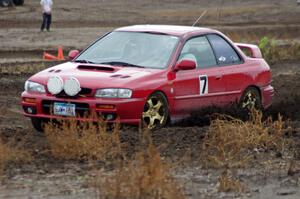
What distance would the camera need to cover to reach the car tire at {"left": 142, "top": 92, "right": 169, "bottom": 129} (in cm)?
1134

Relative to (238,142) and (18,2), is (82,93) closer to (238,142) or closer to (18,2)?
(238,142)

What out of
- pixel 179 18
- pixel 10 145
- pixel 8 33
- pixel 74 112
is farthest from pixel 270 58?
pixel 179 18

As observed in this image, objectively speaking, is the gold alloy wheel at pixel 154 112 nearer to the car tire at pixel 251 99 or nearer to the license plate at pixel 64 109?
the license plate at pixel 64 109

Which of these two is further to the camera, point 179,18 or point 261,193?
point 179,18

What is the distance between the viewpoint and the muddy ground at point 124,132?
8.03 m

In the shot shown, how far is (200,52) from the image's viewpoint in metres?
12.8

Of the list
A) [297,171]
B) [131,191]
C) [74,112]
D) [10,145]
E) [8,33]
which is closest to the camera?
[131,191]

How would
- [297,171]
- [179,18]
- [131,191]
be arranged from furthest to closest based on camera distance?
[179,18] → [297,171] → [131,191]

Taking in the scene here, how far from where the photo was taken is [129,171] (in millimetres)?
7375

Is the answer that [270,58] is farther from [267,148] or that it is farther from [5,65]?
[267,148]

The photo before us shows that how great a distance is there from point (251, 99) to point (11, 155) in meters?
5.53

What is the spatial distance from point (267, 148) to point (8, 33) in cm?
2715

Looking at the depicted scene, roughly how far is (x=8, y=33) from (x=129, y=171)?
29.1 m

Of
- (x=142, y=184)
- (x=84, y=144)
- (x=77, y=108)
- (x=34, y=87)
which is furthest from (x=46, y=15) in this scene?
(x=142, y=184)
